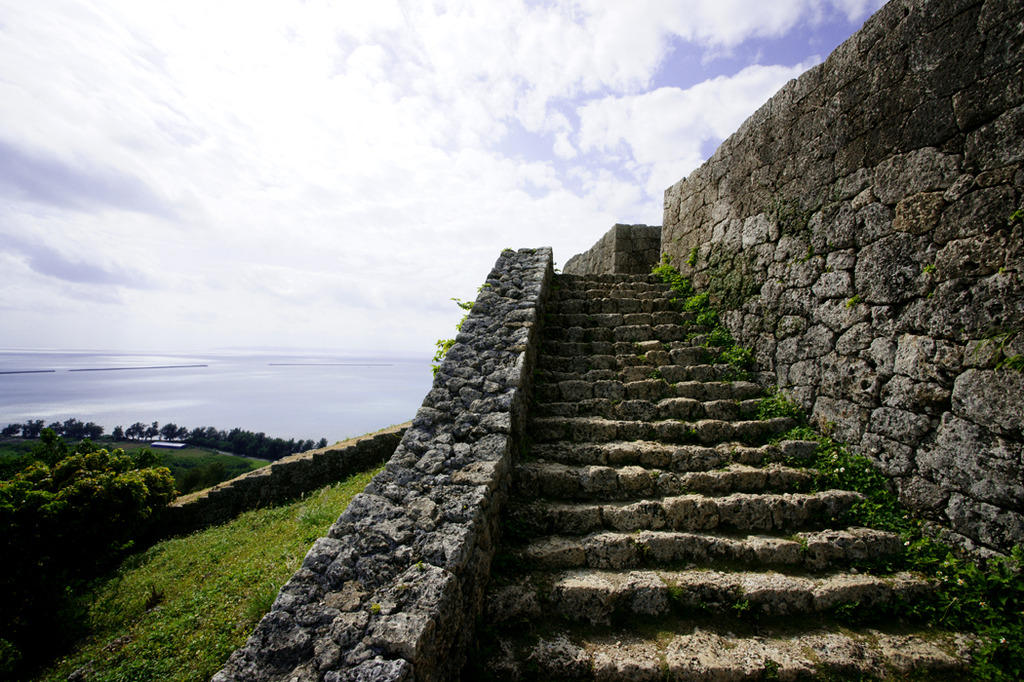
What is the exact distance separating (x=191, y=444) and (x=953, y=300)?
33717 millimetres

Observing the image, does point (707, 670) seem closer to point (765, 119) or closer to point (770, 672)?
point (770, 672)

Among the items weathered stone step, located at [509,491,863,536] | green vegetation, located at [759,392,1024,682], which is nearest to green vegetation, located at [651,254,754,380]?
green vegetation, located at [759,392,1024,682]

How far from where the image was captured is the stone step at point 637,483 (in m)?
3.66

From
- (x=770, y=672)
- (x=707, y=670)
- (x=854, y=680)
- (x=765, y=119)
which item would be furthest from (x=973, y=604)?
(x=765, y=119)

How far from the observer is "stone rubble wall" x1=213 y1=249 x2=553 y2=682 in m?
2.04

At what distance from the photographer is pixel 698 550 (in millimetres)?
3174

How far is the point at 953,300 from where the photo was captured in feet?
10.5

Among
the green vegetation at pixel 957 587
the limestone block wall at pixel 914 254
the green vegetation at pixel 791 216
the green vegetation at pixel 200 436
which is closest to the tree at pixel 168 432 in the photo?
the green vegetation at pixel 200 436

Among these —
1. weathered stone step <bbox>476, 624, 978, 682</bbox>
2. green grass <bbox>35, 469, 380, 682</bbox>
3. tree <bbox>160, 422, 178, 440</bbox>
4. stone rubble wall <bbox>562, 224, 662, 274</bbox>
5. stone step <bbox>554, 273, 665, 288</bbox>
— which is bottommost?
tree <bbox>160, 422, 178, 440</bbox>

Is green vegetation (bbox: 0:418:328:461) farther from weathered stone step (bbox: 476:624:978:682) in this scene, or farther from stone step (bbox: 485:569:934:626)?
weathered stone step (bbox: 476:624:978:682)

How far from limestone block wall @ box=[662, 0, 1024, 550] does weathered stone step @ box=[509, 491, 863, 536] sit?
3.04 feet

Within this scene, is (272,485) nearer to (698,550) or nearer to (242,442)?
(698,550)

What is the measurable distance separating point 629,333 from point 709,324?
1202 millimetres

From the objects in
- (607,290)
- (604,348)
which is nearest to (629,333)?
(604,348)
